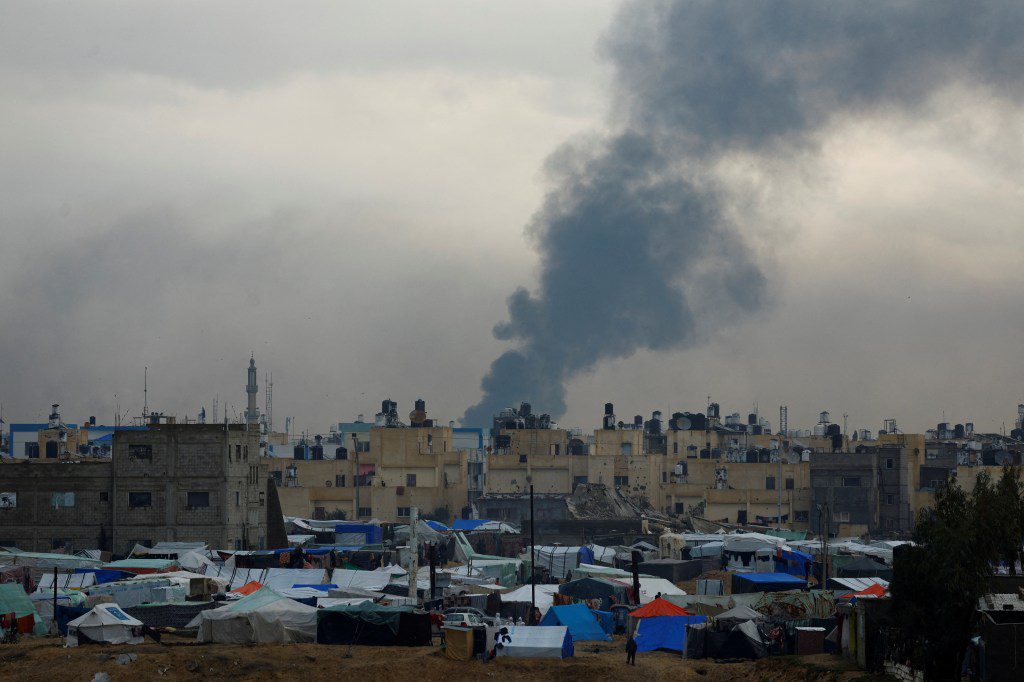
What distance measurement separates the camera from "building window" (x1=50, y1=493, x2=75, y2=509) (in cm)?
6556

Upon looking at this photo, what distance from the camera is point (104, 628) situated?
1449 inches

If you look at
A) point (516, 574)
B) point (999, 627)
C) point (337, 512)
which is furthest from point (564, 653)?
point (337, 512)

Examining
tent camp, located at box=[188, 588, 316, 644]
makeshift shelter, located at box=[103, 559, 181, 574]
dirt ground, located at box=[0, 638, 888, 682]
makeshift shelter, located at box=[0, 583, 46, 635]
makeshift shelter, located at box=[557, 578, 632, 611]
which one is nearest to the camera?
dirt ground, located at box=[0, 638, 888, 682]

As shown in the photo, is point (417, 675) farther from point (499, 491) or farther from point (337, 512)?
point (499, 491)

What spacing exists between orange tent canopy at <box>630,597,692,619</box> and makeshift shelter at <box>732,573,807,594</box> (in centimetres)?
799

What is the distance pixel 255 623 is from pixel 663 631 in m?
11.5

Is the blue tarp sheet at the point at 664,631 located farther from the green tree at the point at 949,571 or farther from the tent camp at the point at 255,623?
the green tree at the point at 949,571

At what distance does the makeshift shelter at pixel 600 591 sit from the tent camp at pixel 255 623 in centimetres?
1209

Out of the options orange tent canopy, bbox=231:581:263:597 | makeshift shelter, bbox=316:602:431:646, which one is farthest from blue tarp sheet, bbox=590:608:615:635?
orange tent canopy, bbox=231:581:263:597

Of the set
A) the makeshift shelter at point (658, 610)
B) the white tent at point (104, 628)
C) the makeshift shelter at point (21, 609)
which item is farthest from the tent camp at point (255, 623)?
the makeshift shelter at point (658, 610)

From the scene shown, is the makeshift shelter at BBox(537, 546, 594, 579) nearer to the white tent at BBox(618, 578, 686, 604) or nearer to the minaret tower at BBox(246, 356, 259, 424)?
the white tent at BBox(618, 578, 686, 604)

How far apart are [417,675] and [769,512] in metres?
65.7

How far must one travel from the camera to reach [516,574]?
5956 centimetres

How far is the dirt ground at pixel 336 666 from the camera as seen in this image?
33.2 m
